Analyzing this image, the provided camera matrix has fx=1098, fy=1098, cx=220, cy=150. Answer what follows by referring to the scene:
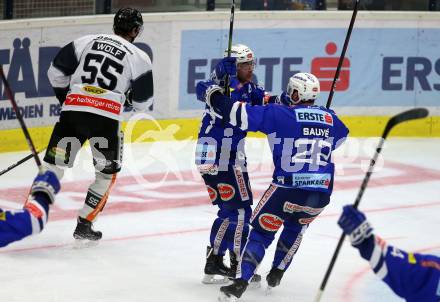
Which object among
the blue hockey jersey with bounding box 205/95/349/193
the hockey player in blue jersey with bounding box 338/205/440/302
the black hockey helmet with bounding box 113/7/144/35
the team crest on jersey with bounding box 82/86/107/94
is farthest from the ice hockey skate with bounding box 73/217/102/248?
the hockey player in blue jersey with bounding box 338/205/440/302

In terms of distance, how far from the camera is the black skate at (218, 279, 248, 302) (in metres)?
6.45

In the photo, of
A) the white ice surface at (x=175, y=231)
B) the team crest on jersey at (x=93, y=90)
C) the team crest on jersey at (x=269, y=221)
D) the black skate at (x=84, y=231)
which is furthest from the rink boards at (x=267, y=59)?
the team crest on jersey at (x=269, y=221)

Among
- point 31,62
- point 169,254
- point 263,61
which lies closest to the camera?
point 169,254

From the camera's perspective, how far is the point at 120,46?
24.6 feet

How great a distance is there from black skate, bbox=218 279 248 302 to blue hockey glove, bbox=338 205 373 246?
78.6 inches

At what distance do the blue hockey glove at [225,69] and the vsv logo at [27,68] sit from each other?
12.7 feet

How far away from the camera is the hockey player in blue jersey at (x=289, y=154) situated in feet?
20.9

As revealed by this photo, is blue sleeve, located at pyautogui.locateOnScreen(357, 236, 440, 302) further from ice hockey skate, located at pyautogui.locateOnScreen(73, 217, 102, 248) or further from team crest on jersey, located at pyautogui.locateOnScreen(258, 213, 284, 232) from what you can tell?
ice hockey skate, located at pyautogui.locateOnScreen(73, 217, 102, 248)

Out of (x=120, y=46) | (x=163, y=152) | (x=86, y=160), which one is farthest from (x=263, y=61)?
(x=120, y=46)

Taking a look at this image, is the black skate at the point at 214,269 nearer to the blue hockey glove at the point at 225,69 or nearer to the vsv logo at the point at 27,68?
the blue hockey glove at the point at 225,69

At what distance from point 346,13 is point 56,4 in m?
3.27

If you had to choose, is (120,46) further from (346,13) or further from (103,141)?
(346,13)

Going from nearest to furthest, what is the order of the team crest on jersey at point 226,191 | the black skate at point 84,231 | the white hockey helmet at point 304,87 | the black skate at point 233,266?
the white hockey helmet at point 304,87 → the team crest on jersey at point 226,191 → the black skate at point 233,266 → the black skate at point 84,231

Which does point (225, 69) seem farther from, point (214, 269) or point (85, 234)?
point (85, 234)
